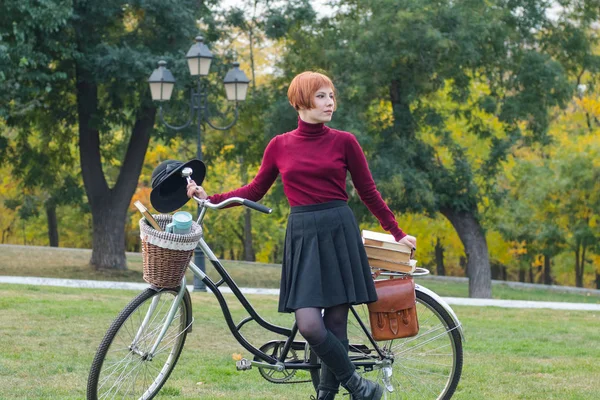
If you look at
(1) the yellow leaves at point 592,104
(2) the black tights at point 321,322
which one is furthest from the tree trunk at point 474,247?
(2) the black tights at point 321,322

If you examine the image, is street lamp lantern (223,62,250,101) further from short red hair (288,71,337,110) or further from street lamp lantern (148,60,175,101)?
short red hair (288,71,337,110)

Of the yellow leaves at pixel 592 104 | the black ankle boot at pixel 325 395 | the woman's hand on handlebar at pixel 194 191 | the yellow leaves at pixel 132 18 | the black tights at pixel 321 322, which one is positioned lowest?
the black ankle boot at pixel 325 395

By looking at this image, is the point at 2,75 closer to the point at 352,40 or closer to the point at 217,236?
the point at 352,40

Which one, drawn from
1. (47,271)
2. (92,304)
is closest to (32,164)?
Answer: (47,271)

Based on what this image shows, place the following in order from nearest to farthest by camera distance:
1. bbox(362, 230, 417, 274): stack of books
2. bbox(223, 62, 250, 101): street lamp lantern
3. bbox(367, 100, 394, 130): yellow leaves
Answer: bbox(362, 230, 417, 274): stack of books, bbox(223, 62, 250, 101): street lamp lantern, bbox(367, 100, 394, 130): yellow leaves

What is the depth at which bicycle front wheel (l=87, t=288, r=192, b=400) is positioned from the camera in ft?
14.5

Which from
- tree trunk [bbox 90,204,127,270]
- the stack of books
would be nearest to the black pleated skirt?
the stack of books

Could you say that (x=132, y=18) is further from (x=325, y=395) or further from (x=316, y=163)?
(x=325, y=395)

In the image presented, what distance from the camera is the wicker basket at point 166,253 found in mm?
4359

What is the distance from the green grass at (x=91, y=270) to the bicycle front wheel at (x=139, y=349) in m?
16.5

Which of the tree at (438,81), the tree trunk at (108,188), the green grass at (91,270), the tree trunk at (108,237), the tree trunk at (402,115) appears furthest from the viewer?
the tree trunk at (108,237)

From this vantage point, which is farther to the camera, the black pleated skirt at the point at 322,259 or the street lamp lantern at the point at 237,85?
the street lamp lantern at the point at 237,85

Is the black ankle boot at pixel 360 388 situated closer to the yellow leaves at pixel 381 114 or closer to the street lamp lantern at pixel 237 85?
the street lamp lantern at pixel 237 85

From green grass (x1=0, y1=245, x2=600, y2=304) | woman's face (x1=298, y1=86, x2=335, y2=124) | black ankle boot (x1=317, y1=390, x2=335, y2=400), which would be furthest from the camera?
green grass (x1=0, y1=245, x2=600, y2=304)
